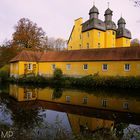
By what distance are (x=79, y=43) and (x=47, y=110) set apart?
32767 millimetres

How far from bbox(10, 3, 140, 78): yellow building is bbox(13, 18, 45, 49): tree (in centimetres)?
727

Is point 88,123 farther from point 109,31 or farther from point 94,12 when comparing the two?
point 109,31

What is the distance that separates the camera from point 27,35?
41.9 m

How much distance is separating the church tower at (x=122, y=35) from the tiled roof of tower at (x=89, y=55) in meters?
18.0

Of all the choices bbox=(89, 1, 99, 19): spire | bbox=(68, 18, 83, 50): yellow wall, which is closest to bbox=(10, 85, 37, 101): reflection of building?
bbox=(68, 18, 83, 50): yellow wall

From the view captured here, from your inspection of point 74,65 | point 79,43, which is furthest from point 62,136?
point 79,43

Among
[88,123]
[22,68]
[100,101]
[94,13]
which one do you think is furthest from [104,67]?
[94,13]

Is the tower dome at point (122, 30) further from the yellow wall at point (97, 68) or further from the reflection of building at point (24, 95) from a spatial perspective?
the reflection of building at point (24, 95)

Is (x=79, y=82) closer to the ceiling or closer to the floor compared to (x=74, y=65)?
closer to the floor

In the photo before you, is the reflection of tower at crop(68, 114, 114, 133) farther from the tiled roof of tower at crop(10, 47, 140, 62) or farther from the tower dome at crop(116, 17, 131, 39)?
the tower dome at crop(116, 17, 131, 39)

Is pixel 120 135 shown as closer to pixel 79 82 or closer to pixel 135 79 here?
pixel 135 79

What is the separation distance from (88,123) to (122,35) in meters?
38.6

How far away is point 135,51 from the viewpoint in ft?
81.4

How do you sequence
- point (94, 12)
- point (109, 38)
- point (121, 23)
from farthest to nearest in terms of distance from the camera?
point (121, 23)
point (109, 38)
point (94, 12)
